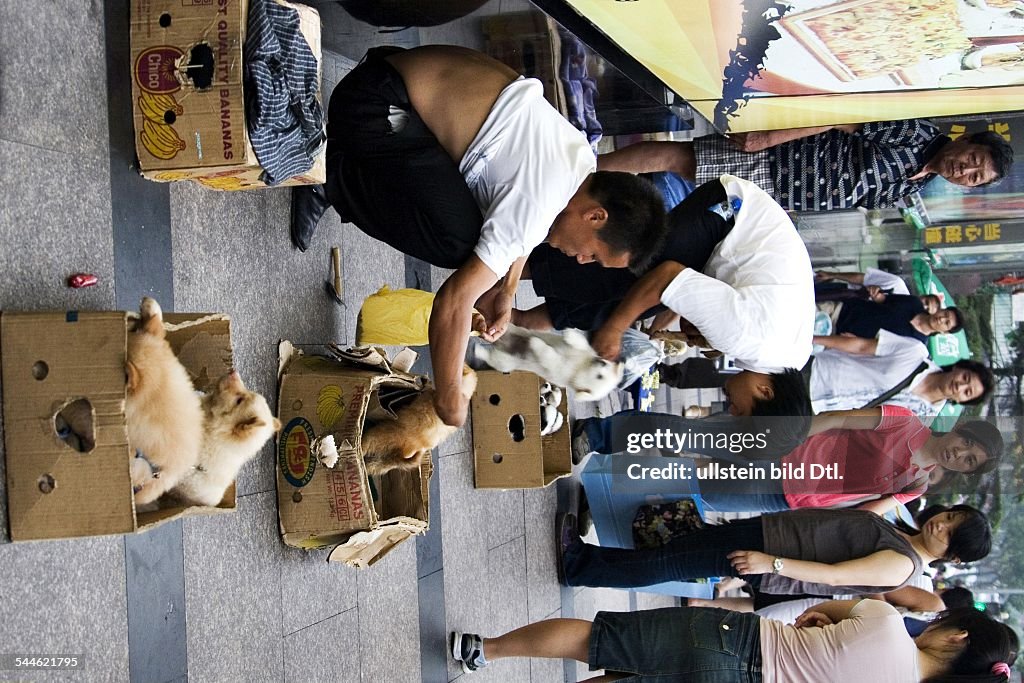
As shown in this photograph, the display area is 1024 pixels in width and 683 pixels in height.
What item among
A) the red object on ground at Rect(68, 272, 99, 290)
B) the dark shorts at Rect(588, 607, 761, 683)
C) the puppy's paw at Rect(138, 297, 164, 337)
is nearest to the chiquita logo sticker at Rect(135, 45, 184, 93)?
the red object on ground at Rect(68, 272, 99, 290)

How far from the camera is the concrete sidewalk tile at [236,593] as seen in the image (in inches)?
100

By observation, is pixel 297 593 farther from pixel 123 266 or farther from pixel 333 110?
pixel 333 110

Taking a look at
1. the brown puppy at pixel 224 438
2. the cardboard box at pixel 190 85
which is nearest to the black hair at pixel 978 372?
the brown puppy at pixel 224 438

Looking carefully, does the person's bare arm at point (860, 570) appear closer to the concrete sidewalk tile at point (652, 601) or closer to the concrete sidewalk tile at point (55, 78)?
the concrete sidewalk tile at point (55, 78)

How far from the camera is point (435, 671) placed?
3.77 metres

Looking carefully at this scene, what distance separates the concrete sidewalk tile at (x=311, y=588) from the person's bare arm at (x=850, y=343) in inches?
126

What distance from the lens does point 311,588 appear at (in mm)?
3057

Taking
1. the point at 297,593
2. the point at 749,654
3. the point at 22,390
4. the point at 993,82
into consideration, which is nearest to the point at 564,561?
the point at 749,654

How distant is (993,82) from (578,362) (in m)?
2.13

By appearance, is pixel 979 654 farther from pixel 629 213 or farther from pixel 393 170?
pixel 393 170

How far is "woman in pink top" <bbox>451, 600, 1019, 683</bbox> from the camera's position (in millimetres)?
3049

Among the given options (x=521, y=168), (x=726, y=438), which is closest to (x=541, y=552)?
(x=726, y=438)

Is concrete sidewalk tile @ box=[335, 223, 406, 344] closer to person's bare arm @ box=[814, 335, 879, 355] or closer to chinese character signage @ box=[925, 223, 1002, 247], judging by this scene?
person's bare arm @ box=[814, 335, 879, 355]

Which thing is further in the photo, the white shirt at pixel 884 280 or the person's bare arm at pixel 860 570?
the white shirt at pixel 884 280
